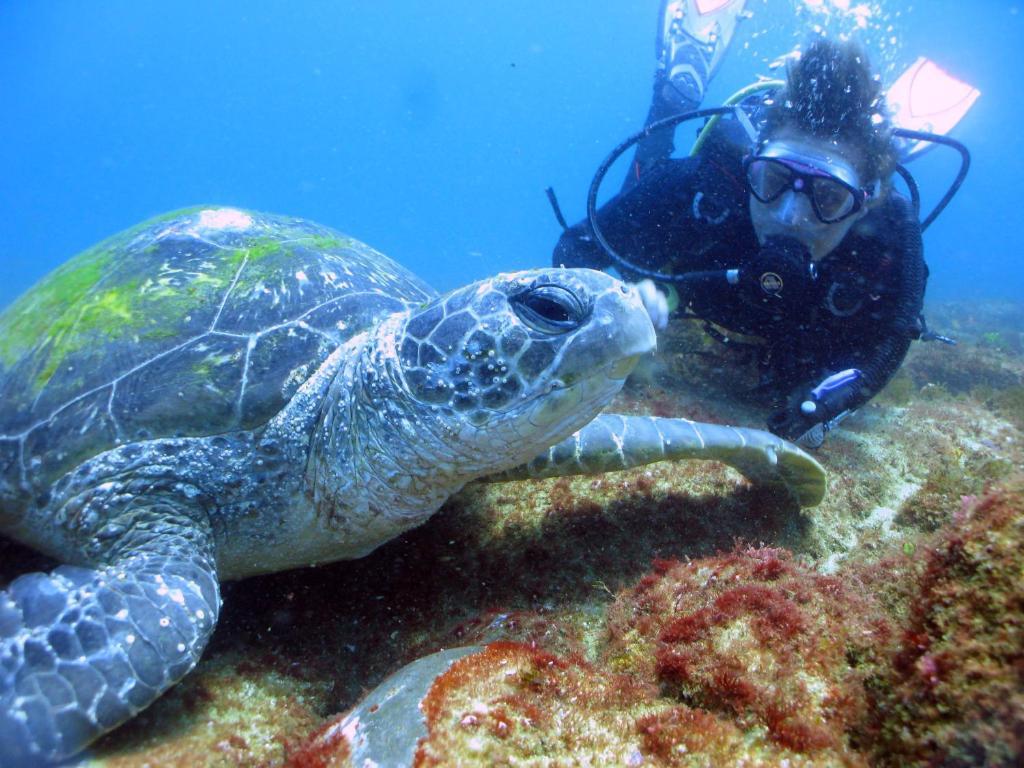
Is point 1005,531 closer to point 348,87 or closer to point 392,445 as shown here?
point 392,445

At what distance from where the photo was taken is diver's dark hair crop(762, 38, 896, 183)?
456 cm

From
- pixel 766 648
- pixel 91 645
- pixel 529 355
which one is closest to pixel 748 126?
pixel 529 355

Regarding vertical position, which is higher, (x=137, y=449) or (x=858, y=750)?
(x=137, y=449)

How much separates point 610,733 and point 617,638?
628 millimetres

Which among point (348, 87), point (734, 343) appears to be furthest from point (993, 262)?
point (348, 87)

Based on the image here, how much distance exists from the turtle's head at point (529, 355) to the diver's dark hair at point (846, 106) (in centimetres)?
377

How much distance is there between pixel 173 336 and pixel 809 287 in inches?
177

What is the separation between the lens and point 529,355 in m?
2.06

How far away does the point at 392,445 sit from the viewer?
7.80 feet

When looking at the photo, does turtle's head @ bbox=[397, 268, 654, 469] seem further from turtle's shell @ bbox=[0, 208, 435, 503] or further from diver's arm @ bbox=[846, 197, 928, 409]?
diver's arm @ bbox=[846, 197, 928, 409]

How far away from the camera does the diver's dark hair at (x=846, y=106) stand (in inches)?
179

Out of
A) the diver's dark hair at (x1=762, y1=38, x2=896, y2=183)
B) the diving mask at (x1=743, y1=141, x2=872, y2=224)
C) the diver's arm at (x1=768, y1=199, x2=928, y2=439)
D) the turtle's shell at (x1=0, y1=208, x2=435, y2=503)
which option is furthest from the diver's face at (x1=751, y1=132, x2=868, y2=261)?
the turtle's shell at (x1=0, y1=208, x2=435, y2=503)

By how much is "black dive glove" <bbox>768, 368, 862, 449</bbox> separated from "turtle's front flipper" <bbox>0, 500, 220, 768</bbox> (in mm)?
3579

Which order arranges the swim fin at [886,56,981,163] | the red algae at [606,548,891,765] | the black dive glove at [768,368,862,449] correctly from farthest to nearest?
the swim fin at [886,56,981,163] < the black dive glove at [768,368,862,449] < the red algae at [606,548,891,765]
